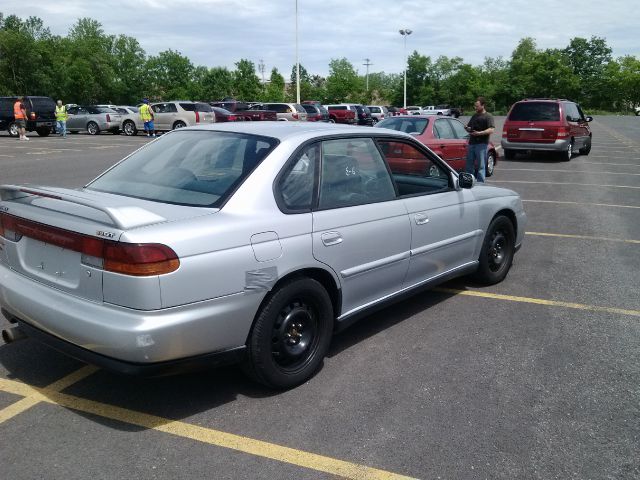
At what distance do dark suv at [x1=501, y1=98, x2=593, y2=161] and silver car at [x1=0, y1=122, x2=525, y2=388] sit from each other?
13.7m

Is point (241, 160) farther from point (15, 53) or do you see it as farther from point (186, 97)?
point (186, 97)

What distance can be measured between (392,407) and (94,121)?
105 feet

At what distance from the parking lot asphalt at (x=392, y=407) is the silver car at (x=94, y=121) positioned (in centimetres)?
2992

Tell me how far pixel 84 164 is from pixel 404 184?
1397 cm

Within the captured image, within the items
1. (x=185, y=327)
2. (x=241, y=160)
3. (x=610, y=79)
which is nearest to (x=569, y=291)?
(x=241, y=160)

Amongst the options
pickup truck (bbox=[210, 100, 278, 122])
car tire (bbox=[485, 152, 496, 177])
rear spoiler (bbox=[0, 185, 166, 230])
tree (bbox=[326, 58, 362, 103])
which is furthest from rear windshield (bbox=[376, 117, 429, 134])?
tree (bbox=[326, 58, 362, 103])

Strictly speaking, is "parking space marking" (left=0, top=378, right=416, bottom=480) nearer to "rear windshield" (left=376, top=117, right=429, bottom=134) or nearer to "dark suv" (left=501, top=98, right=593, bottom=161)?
"rear windshield" (left=376, top=117, right=429, bottom=134)

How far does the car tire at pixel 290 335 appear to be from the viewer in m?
3.31

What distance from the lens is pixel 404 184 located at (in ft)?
16.2

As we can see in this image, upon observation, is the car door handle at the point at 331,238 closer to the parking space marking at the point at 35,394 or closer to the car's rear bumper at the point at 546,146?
the parking space marking at the point at 35,394

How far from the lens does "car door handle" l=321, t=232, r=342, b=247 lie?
142 inches

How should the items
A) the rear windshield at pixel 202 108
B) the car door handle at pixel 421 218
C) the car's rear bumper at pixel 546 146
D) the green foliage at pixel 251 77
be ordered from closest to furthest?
the car door handle at pixel 421 218 < the car's rear bumper at pixel 546 146 < the rear windshield at pixel 202 108 < the green foliage at pixel 251 77

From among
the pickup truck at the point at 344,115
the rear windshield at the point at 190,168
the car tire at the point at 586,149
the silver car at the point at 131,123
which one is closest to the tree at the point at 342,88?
the pickup truck at the point at 344,115

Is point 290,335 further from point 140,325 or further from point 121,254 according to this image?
point 121,254
